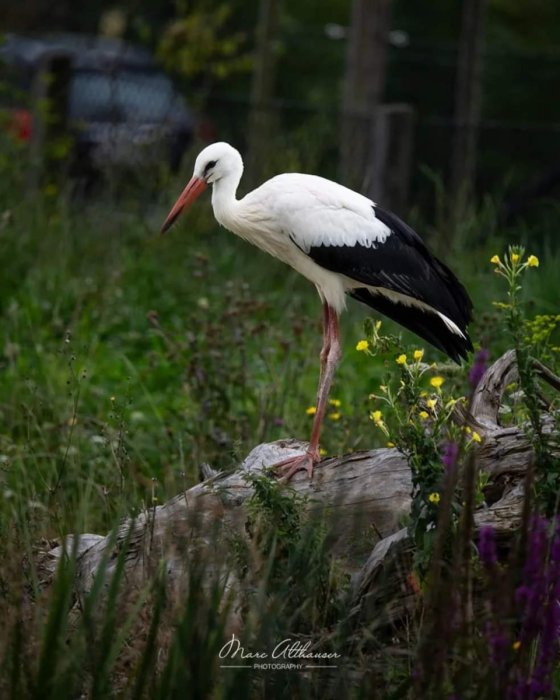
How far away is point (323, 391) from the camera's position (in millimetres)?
4785

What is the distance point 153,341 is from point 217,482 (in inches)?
115

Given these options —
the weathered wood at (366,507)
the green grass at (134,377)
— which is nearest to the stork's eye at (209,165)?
the green grass at (134,377)

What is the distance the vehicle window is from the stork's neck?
3795mm

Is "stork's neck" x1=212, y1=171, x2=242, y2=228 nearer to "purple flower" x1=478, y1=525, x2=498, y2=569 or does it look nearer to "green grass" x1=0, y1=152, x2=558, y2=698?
"green grass" x1=0, y1=152, x2=558, y2=698

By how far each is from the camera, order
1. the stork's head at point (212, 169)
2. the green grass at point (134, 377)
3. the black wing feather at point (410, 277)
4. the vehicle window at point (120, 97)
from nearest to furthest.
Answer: the green grass at point (134, 377), the black wing feather at point (410, 277), the stork's head at point (212, 169), the vehicle window at point (120, 97)

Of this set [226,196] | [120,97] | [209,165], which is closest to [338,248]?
[226,196]

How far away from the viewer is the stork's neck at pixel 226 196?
5031 millimetres

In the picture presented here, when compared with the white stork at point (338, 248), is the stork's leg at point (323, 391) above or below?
below

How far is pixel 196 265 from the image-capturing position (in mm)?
Answer: 7281

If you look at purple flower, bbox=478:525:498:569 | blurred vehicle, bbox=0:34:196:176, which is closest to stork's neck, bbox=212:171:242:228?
purple flower, bbox=478:525:498:569

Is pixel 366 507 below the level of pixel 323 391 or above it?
below

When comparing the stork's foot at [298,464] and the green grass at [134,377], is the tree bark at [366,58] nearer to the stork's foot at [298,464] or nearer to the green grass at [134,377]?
the green grass at [134,377]

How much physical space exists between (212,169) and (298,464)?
4.44 feet

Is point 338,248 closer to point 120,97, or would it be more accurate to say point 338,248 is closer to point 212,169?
point 212,169
